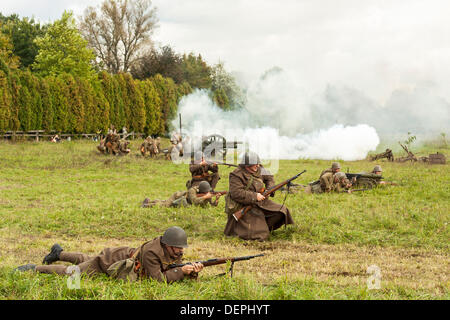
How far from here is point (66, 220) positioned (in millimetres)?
11492

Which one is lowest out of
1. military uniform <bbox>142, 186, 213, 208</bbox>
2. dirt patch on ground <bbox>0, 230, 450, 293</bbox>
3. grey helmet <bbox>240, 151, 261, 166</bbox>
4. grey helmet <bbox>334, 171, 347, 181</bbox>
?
dirt patch on ground <bbox>0, 230, 450, 293</bbox>

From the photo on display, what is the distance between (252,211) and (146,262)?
393 centimetres

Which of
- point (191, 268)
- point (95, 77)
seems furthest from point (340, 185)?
point (95, 77)

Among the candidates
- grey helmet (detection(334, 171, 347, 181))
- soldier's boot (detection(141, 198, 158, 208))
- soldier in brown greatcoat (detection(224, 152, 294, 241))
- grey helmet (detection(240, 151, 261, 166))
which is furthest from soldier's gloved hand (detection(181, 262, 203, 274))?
grey helmet (detection(334, 171, 347, 181))

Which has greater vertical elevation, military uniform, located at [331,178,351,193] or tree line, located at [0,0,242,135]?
tree line, located at [0,0,242,135]

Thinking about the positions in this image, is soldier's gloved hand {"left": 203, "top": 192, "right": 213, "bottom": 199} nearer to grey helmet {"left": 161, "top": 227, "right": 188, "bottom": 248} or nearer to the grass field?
the grass field

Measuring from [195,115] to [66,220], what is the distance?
32921 millimetres

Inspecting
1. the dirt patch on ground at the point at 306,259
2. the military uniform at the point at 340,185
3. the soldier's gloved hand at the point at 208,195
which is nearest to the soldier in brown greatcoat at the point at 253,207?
the dirt patch on ground at the point at 306,259

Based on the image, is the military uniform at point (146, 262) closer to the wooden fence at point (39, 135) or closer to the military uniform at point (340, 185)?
the military uniform at point (340, 185)

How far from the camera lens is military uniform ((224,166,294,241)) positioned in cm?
959

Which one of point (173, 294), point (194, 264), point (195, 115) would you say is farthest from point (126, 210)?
point (195, 115)

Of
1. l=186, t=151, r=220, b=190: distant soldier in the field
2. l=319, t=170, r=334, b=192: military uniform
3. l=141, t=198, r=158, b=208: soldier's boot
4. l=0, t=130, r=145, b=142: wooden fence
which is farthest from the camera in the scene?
l=0, t=130, r=145, b=142: wooden fence

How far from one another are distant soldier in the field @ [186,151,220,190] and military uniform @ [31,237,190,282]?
669 centimetres

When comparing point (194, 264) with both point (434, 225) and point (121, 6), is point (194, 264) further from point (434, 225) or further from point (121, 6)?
point (121, 6)
